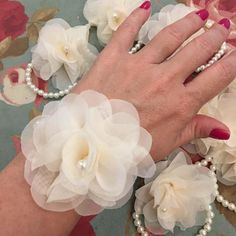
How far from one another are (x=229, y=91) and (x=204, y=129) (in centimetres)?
11

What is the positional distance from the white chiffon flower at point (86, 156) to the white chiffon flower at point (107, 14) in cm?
24

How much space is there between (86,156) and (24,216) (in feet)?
0.39

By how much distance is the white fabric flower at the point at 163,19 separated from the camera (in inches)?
33.6

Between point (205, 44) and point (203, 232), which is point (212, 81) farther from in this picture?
point (203, 232)

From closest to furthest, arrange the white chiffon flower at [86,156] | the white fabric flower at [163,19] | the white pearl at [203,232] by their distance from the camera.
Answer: the white chiffon flower at [86,156]
the white pearl at [203,232]
the white fabric flower at [163,19]

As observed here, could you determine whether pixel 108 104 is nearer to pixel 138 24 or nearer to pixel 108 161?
pixel 108 161

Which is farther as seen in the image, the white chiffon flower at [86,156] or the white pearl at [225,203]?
the white pearl at [225,203]

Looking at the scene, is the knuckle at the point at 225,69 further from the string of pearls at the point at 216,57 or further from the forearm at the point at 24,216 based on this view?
the forearm at the point at 24,216

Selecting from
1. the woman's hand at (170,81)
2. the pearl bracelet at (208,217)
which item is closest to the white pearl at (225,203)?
the pearl bracelet at (208,217)

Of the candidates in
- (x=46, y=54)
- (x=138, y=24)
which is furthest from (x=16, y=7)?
(x=138, y=24)

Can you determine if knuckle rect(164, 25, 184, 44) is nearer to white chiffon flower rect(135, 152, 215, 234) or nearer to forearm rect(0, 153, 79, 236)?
white chiffon flower rect(135, 152, 215, 234)

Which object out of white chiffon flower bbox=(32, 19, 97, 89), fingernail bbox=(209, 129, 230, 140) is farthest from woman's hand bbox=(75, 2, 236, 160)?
white chiffon flower bbox=(32, 19, 97, 89)

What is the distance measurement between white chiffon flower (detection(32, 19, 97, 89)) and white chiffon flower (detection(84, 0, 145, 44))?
30mm

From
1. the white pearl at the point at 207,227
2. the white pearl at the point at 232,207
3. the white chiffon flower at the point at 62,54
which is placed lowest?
the white pearl at the point at 207,227
